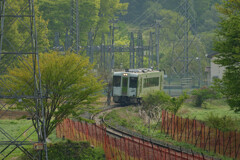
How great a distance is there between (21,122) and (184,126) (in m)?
15.0

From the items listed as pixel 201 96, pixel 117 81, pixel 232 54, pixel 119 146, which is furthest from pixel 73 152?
pixel 201 96

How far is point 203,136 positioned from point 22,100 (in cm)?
1051

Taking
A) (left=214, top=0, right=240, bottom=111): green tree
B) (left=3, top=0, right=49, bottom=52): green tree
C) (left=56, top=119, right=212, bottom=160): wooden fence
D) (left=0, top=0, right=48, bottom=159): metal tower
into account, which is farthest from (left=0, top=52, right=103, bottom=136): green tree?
(left=3, top=0, right=49, bottom=52): green tree

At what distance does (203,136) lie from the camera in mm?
28406

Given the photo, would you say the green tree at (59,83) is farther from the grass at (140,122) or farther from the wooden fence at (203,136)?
the wooden fence at (203,136)

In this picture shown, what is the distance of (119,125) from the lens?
117 feet

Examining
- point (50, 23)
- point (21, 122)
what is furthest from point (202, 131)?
point (50, 23)

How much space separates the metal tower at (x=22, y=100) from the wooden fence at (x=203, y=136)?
815cm

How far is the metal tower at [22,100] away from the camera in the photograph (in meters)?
21.5

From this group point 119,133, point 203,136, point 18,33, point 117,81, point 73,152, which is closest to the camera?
point 73,152

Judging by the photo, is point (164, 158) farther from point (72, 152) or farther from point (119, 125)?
point (119, 125)

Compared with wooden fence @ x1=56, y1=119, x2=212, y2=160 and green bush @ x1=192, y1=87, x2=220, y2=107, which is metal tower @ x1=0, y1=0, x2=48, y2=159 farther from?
green bush @ x1=192, y1=87, x2=220, y2=107

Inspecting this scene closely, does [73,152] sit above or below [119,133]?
above

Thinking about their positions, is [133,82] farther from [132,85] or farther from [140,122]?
[140,122]
